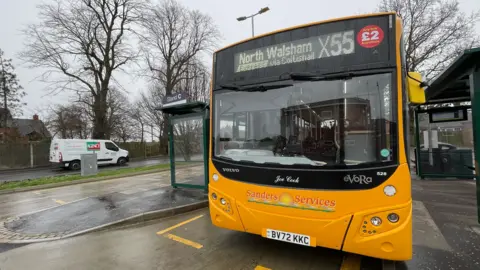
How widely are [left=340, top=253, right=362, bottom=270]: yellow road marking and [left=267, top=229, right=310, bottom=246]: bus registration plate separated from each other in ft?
2.50

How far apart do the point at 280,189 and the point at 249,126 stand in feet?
3.32

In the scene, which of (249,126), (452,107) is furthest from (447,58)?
(249,126)

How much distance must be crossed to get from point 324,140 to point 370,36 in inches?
54.5

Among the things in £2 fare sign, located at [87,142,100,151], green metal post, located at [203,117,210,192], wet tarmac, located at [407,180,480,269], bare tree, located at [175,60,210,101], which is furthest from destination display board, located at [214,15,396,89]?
bare tree, located at [175,60,210,101]

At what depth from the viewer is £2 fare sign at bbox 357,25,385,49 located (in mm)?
3012

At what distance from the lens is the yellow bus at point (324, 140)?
2.78 metres

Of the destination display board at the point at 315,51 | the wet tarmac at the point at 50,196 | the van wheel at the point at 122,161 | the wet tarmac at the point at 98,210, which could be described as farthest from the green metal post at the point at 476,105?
the van wheel at the point at 122,161

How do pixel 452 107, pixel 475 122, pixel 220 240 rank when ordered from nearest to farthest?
pixel 220 240
pixel 475 122
pixel 452 107

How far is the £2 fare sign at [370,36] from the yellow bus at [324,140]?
1cm

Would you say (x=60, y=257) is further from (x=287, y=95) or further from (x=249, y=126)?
(x=287, y=95)

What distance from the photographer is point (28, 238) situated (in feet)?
15.3

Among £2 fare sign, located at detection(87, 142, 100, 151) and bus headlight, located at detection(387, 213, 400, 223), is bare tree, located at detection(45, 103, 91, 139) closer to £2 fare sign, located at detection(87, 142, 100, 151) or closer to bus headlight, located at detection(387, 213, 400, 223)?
£2 fare sign, located at detection(87, 142, 100, 151)

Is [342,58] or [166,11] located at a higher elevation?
[166,11]

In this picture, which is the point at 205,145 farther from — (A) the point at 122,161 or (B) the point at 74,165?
(A) the point at 122,161
